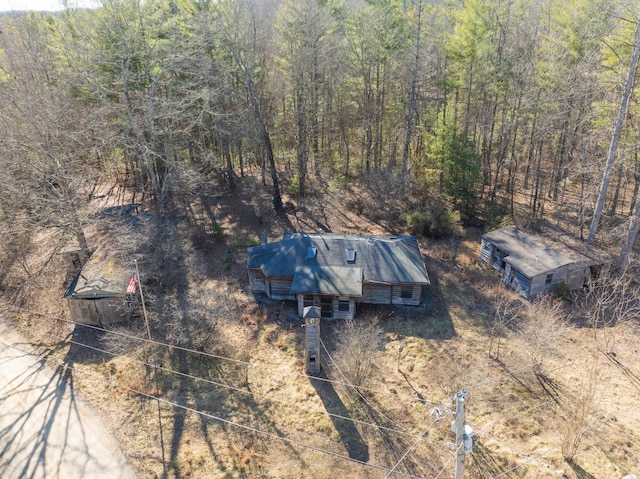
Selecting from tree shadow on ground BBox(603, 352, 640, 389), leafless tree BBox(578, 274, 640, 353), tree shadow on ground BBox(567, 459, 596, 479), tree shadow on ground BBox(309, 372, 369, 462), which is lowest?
tree shadow on ground BBox(309, 372, 369, 462)

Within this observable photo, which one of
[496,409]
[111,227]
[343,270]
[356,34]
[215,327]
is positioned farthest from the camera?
[356,34]

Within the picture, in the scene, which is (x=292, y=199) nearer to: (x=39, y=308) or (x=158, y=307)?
(x=158, y=307)

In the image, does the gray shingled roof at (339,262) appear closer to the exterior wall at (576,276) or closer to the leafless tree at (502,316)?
the leafless tree at (502,316)

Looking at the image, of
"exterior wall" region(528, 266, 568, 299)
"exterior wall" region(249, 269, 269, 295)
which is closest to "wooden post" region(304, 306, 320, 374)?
"exterior wall" region(249, 269, 269, 295)

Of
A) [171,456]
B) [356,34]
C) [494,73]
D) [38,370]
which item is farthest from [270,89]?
[171,456]

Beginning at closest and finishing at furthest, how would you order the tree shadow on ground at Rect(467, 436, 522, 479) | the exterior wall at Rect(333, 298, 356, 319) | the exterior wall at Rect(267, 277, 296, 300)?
the tree shadow on ground at Rect(467, 436, 522, 479) < the exterior wall at Rect(333, 298, 356, 319) < the exterior wall at Rect(267, 277, 296, 300)

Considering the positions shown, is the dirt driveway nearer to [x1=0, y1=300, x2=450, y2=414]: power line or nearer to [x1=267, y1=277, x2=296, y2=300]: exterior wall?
[x1=0, y1=300, x2=450, y2=414]: power line

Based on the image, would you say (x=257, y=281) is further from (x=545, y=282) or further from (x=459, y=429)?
(x=459, y=429)

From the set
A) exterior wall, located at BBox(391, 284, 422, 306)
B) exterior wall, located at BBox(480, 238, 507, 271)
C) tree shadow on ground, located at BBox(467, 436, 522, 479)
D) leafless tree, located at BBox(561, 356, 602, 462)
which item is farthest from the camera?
exterior wall, located at BBox(480, 238, 507, 271)
